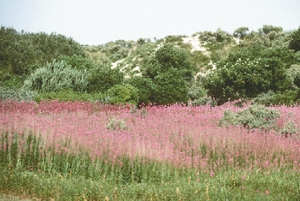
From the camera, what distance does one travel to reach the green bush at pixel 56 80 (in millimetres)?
20141

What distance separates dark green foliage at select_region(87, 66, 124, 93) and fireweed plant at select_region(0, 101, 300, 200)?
8.78m

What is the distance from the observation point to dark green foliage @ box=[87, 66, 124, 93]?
65.7 feet

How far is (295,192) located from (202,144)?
136 inches

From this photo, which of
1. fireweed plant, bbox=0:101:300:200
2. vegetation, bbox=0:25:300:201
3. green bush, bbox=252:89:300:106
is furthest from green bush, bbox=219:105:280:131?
green bush, bbox=252:89:300:106

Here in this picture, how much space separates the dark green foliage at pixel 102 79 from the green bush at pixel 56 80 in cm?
51

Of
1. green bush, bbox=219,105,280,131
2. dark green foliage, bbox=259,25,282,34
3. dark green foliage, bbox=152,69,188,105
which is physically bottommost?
green bush, bbox=219,105,280,131

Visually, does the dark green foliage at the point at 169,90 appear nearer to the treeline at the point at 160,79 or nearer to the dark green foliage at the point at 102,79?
the treeline at the point at 160,79

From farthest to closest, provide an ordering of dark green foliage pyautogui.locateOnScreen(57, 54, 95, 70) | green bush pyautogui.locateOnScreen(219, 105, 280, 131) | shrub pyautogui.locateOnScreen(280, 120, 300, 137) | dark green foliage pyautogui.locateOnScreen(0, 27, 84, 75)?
1. dark green foliage pyautogui.locateOnScreen(0, 27, 84, 75)
2. dark green foliage pyautogui.locateOnScreen(57, 54, 95, 70)
3. green bush pyautogui.locateOnScreen(219, 105, 280, 131)
4. shrub pyautogui.locateOnScreen(280, 120, 300, 137)

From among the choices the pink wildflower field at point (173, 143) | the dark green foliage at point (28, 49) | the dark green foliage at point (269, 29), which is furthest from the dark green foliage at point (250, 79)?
the dark green foliage at point (269, 29)

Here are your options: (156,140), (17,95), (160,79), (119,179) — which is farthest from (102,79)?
(119,179)

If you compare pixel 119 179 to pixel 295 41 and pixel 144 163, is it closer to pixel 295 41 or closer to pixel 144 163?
pixel 144 163

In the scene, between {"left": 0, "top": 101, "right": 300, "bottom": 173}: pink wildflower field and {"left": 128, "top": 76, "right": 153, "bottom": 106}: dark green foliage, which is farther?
{"left": 128, "top": 76, "right": 153, "bottom": 106}: dark green foliage

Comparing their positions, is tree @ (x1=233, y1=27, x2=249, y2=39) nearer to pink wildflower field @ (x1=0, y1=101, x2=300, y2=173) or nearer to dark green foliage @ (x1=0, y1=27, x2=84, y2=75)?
dark green foliage @ (x1=0, y1=27, x2=84, y2=75)

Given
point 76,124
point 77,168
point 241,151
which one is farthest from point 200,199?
point 76,124
